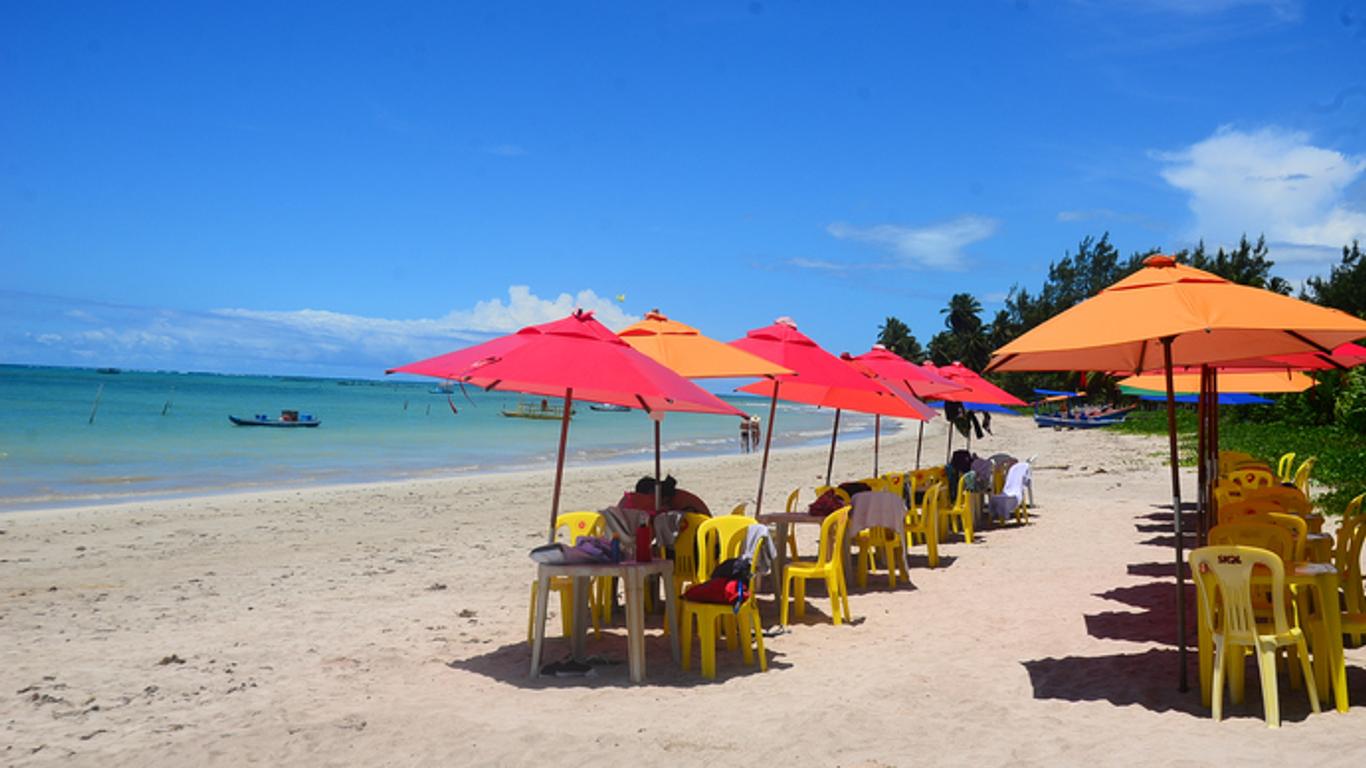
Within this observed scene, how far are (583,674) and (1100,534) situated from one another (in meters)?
7.62

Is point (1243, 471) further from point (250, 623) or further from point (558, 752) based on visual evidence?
point (250, 623)

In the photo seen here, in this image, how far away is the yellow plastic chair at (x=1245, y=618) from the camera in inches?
176

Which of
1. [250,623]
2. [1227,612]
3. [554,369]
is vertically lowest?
[250,623]

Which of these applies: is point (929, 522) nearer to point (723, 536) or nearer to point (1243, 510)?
point (723, 536)

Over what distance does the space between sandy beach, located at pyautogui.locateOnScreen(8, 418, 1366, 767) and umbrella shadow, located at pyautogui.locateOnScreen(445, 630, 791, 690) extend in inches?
1.2

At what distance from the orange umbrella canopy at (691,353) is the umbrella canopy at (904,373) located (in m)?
3.16

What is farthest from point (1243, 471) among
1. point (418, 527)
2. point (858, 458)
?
point (858, 458)

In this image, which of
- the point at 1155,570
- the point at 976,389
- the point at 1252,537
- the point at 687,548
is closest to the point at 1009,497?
the point at 976,389

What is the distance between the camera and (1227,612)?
4633 millimetres

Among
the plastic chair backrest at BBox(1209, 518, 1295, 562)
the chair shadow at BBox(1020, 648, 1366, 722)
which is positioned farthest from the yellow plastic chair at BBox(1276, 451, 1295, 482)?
the plastic chair backrest at BBox(1209, 518, 1295, 562)

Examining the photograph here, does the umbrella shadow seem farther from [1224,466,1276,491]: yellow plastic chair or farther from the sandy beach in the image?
[1224,466,1276,491]: yellow plastic chair

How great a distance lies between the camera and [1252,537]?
5070mm

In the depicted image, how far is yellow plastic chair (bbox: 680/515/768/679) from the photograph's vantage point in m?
5.90

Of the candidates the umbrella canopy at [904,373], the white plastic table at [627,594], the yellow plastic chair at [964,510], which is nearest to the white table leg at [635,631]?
the white plastic table at [627,594]
